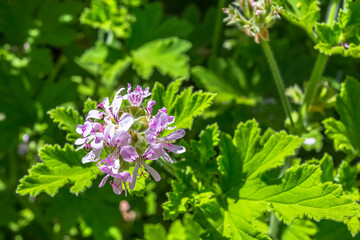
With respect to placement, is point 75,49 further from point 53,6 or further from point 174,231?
point 174,231

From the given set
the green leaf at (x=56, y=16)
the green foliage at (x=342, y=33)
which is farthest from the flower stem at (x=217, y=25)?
the green foliage at (x=342, y=33)

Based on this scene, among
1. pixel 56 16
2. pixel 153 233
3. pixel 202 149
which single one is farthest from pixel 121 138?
pixel 56 16

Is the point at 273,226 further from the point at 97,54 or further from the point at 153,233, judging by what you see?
the point at 97,54

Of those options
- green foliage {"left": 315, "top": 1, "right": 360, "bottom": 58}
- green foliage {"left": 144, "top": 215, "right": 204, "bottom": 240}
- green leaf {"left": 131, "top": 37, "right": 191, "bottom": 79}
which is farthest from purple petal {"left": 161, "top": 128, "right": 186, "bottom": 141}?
green leaf {"left": 131, "top": 37, "right": 191, "bottom": 79}

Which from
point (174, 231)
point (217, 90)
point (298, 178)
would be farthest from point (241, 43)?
point (298, 178)

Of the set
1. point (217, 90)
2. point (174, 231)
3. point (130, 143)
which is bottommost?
point (174, 231)
